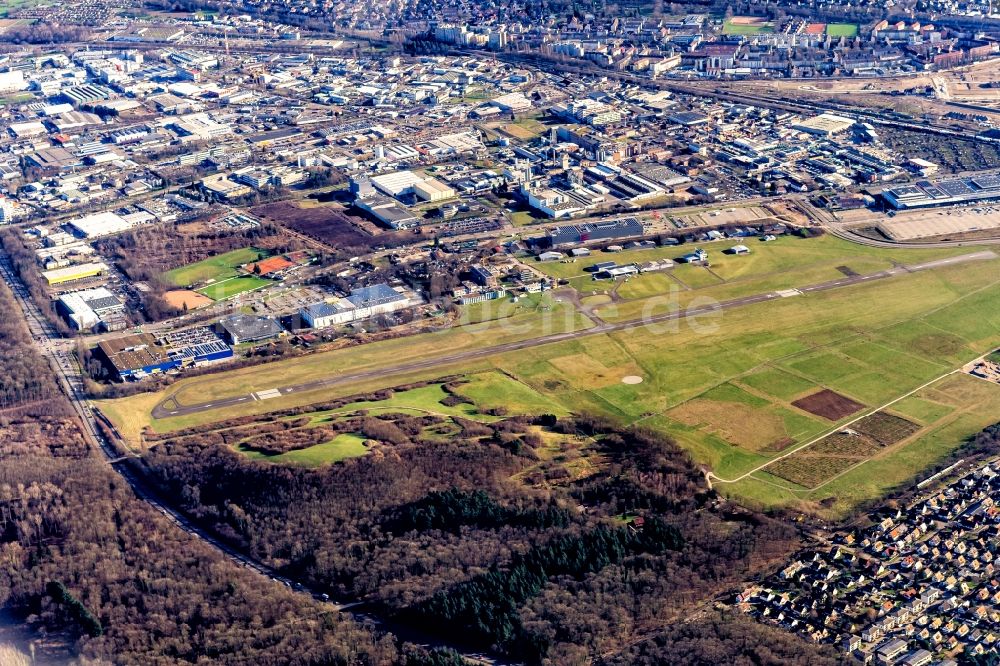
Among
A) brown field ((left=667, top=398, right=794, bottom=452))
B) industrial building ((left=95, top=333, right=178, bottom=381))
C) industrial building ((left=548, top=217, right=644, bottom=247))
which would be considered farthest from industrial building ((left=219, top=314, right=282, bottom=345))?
brown field ((left=667, top=398, right=794, bottom=452))

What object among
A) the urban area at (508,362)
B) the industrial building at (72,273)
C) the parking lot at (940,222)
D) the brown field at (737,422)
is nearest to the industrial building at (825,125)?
the urban area at (508,362)

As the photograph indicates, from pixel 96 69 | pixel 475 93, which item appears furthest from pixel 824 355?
pixel 96 69

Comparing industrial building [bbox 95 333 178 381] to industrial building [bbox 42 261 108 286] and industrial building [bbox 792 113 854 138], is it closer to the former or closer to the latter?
industrial building [bbox 42 261 108 286]

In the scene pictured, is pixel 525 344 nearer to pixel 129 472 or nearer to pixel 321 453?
pixel 321 453

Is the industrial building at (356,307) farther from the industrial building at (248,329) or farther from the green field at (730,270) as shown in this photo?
the green field at (730,270)

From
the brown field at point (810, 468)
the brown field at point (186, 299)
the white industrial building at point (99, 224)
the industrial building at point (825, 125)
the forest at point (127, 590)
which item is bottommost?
the forest at point (127, 590)

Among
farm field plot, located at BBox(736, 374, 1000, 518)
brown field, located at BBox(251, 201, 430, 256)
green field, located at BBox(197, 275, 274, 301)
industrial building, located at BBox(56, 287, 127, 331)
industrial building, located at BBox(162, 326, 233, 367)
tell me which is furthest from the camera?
brown field, located at BBox(251, 201, 430, 256)

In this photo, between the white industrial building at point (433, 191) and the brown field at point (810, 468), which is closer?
the brown field at point (810, 468)
